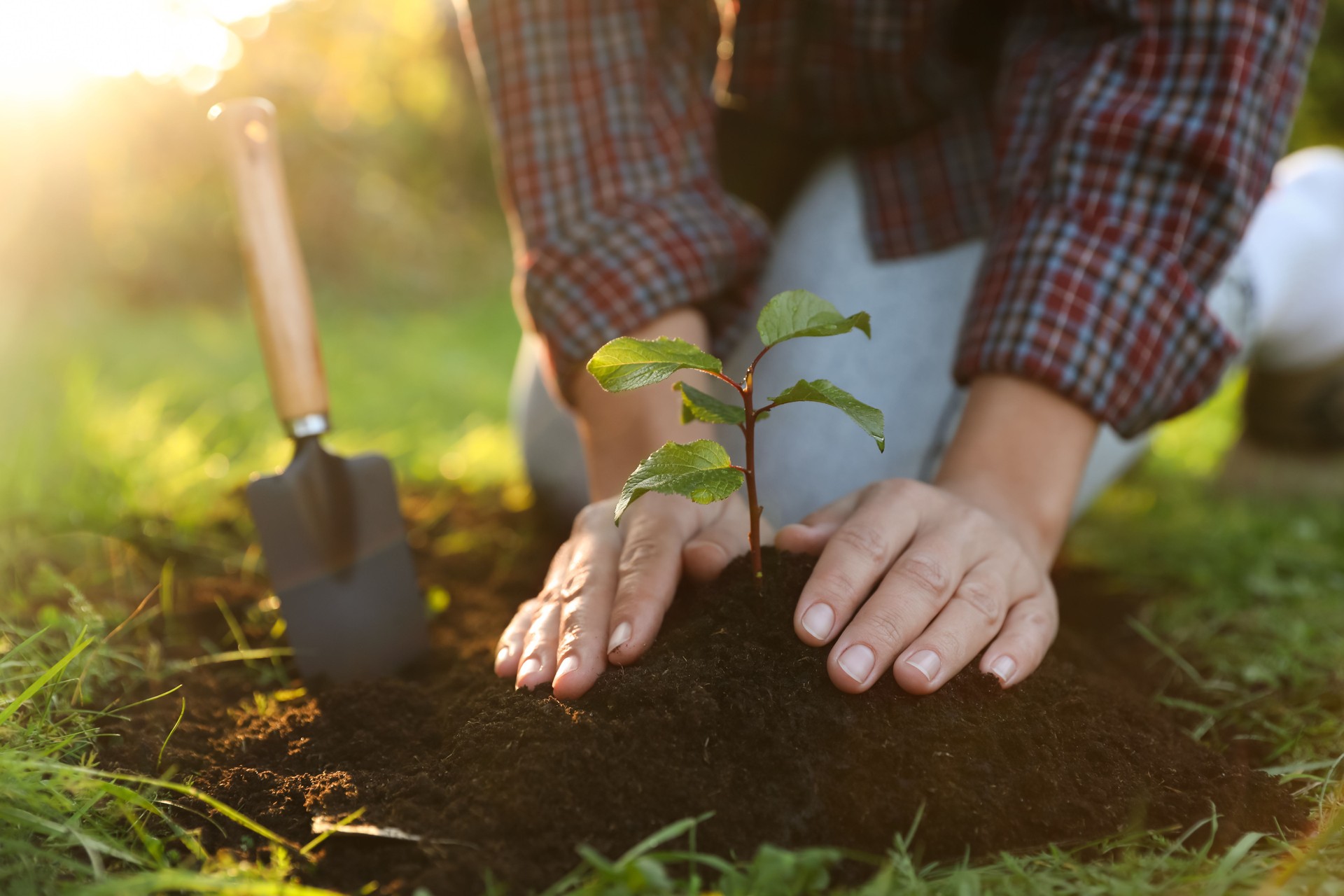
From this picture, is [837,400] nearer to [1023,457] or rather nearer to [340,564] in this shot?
[1023,457]

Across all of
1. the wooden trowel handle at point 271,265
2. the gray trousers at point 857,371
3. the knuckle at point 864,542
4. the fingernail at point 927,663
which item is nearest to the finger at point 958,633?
the fingernail at point 927,663

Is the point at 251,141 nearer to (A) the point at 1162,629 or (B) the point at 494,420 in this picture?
(A) the point at 1162,629

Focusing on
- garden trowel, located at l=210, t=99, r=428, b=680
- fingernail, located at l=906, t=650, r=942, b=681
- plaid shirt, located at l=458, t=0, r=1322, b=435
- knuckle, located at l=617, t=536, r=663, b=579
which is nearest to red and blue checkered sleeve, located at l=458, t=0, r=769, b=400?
plaid shirt, located at l=458, t=0, r=1322, b=435

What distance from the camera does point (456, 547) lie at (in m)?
2.14

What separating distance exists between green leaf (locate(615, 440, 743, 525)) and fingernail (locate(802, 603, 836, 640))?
0.20 meters

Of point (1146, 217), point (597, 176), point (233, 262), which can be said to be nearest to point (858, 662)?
point (1146, 217)

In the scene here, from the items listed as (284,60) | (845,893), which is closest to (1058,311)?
(845,893)

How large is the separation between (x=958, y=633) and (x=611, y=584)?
47cm

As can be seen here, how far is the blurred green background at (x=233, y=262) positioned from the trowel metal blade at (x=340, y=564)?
0.78 metres

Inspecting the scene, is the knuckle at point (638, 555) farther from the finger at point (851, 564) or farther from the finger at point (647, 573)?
the finger at point (851, 564)

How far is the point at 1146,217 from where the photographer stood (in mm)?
1470

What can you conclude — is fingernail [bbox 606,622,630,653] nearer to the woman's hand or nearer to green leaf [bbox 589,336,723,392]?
the woman's hand

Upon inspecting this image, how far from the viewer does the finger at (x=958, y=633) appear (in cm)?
99

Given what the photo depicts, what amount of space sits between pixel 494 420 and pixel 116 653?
2804 mm
